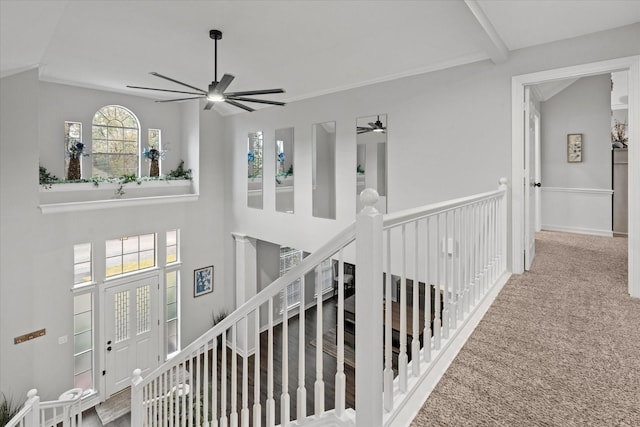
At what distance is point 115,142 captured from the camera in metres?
6.69

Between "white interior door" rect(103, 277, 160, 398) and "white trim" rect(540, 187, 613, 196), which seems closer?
"white trim" rect(540, 187, 613, 196)

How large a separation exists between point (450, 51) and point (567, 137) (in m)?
3.38

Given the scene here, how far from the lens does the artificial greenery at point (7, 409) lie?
4.60 meters

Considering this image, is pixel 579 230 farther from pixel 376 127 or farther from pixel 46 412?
pixel 46 412

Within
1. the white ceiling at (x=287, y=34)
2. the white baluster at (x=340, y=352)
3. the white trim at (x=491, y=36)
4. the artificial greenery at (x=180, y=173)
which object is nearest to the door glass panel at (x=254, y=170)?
the artificial greenery at (x=180, y=173)

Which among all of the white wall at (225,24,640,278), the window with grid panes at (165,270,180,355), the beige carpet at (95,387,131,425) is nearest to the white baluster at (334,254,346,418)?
the white wall at (225,24,640,278)

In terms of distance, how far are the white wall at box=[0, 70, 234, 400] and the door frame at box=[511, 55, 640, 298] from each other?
5817 mm

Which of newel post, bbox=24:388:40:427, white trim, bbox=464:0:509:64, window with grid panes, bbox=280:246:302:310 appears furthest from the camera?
window with grid panes, bbox=280:246:302:310

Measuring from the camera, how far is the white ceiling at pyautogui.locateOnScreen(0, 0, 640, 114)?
2.92 metres

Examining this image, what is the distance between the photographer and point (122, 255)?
6504 millimetres

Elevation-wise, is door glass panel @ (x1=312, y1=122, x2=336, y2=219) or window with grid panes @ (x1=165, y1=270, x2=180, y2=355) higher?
door glass panel @ (x1=312, y1=122, x2=336, y2=219)

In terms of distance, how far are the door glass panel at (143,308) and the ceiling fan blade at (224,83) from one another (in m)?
4.73

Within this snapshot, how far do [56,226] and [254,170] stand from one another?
3.39m

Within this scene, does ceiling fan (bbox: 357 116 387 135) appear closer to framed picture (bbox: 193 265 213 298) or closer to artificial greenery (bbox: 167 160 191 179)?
artificial greenery (bbox: 167 160 191 179)
